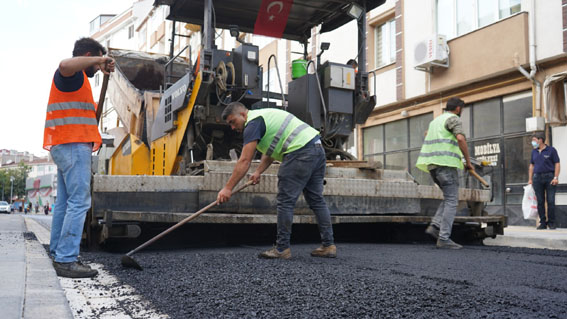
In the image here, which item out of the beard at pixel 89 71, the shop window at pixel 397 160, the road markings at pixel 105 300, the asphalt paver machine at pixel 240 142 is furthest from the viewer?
the shop window at pixel 397 160

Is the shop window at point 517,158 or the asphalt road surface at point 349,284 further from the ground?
the shop window at point 517,158

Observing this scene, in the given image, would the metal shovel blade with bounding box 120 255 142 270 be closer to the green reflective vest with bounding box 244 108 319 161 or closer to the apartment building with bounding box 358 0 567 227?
the green reflective vest with bounding box 244 108 319 161

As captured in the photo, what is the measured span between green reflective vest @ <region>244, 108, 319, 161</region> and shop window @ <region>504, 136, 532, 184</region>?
25.0 feet

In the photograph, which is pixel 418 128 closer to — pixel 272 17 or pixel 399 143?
pixel 399 143

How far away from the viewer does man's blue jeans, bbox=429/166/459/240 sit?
5.64m

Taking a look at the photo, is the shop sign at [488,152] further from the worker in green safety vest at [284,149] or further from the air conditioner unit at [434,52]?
the worker in green safety vest at [284,149]

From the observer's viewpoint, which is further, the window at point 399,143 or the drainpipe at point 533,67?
the window at point 399,143

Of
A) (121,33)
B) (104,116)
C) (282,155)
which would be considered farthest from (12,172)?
(282,155)

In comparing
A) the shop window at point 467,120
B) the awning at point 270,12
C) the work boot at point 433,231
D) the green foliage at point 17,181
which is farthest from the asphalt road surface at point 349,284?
the green foliage at point 17,181

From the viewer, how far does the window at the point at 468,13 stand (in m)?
11.3

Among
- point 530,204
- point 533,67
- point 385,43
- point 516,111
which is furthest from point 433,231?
point 385,43

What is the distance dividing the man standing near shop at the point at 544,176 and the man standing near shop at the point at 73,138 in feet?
24.7

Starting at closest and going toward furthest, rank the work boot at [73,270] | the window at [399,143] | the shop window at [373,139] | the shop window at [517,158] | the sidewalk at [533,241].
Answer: the work boot at [73,270]
the sidewalk at [533,241]
the shop window at [517,158]
the window at [399,143]
the shop window at [373,139]

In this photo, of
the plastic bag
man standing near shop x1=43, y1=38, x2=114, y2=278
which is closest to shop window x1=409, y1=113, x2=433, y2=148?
the plastic bag
